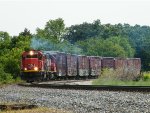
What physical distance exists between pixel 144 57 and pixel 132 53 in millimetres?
12880

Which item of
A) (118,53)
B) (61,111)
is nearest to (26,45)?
(61,111)

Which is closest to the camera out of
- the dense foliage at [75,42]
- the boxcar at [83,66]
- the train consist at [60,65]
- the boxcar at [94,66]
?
the train consist at [60,65]

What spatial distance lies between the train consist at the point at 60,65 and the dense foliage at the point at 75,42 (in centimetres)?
271

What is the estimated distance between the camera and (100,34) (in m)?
144

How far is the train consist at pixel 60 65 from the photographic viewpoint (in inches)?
1555

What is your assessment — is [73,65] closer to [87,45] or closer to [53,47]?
[53,47]

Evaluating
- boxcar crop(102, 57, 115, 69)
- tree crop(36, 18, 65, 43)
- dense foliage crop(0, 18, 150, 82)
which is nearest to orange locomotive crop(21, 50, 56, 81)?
dense foliage crop(0, 18, 150, 82)

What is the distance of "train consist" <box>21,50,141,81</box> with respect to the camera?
39.5 meters

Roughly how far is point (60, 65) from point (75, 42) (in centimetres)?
8548

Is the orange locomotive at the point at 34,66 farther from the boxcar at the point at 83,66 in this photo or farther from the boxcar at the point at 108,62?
the boxcar at the point at 108,62

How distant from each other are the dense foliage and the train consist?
2.71 m

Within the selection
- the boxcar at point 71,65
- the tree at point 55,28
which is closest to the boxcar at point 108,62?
the boxcar at point 71,65

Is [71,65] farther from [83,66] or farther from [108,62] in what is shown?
[108,62]

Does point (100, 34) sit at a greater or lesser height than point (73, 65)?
greater
